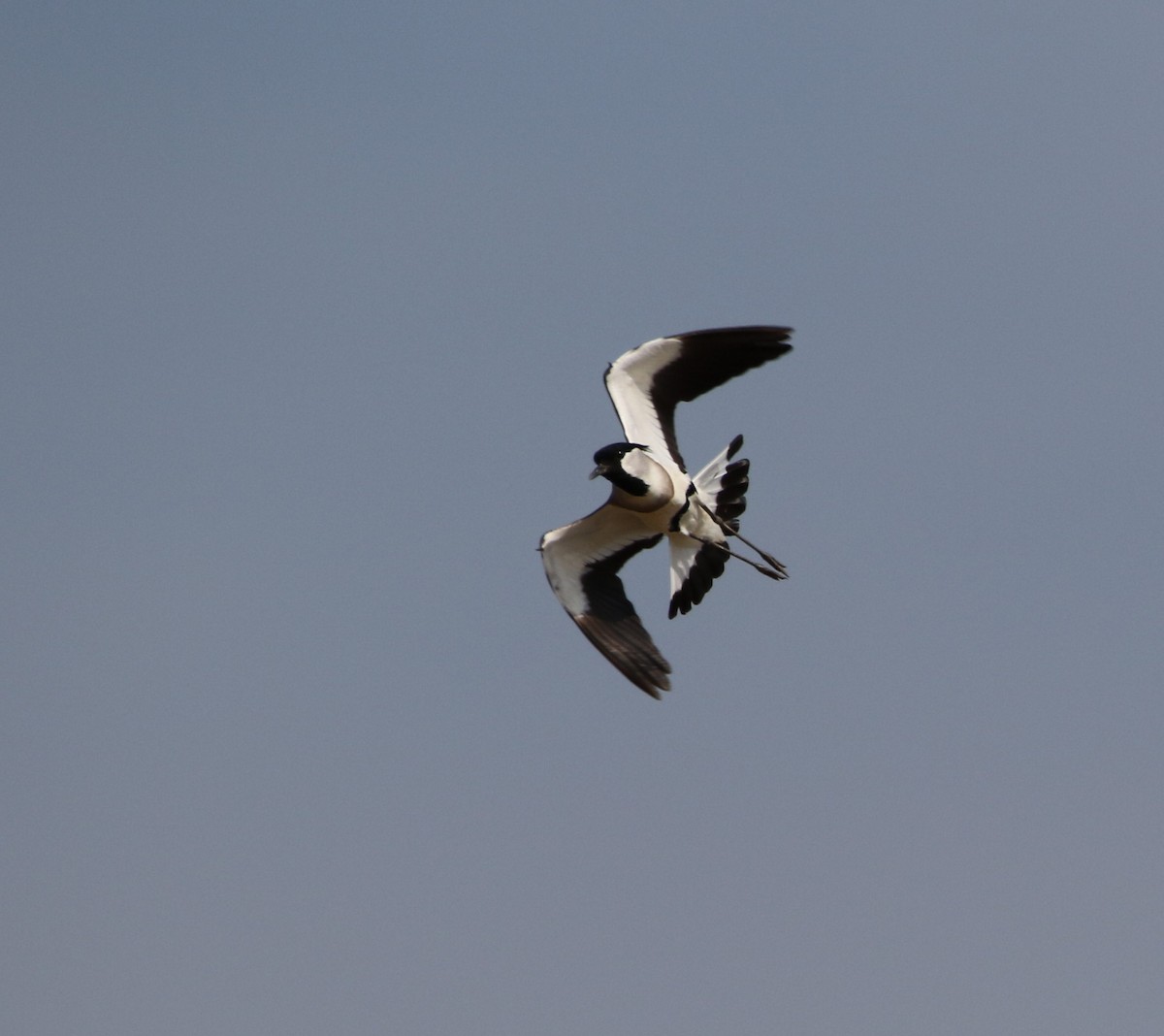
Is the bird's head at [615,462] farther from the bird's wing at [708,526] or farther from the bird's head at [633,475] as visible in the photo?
the bird's wing at [708,526]

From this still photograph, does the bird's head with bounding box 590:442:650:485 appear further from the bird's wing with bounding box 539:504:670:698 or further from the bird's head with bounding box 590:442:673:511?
the bird's wing with bounding box 539:504:670:698

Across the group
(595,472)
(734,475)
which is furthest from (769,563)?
(595,472)

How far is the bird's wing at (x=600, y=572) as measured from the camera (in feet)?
49.3

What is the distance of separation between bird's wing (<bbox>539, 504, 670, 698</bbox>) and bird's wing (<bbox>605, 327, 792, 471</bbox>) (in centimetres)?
75

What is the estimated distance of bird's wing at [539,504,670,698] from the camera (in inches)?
591

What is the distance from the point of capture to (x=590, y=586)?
15680mm

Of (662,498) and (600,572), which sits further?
(600,572)

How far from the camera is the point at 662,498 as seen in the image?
15.4 metres

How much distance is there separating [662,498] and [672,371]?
1.22 meters

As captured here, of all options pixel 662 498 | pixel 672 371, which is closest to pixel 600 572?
pixel 662 498

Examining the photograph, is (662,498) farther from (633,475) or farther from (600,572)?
(600,572)

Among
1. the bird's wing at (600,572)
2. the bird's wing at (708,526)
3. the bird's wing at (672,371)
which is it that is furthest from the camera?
the bird's wing at (708,526)

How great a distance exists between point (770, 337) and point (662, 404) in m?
1.25

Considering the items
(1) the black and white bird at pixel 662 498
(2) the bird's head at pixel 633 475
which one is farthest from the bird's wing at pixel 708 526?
(2) the bird's head at pixel 633 475
